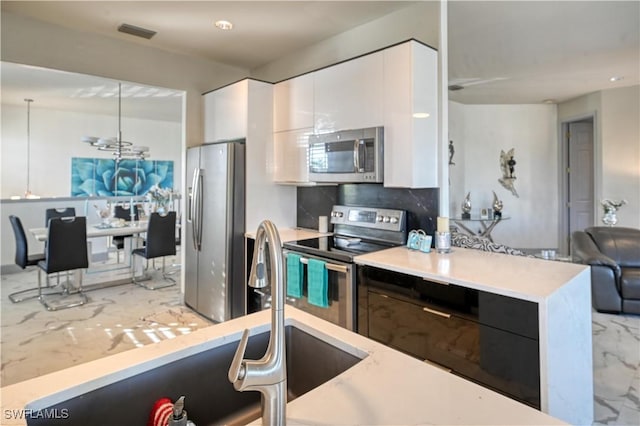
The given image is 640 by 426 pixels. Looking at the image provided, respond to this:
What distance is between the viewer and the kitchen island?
1.58 meters

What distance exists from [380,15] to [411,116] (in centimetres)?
113

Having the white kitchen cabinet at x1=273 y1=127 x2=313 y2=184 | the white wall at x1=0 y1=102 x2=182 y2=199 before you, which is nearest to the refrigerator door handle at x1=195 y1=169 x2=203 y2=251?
the white kitchen cabinet at x1=273 y1=127 x2=313 y2=184

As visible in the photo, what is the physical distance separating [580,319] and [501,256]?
0.58 meters

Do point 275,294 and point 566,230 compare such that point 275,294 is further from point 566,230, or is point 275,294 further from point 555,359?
point 566,230

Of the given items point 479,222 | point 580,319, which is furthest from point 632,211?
point 580,319

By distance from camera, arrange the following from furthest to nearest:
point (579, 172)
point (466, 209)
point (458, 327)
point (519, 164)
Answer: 1. point (519, 164)
2. point (579, 172)
3. point (466, 209)
4. point (458, 327)

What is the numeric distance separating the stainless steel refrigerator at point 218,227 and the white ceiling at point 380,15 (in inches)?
41.6

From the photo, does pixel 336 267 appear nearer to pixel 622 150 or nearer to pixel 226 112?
pixel 226 112

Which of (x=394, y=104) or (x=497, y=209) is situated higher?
(x=394, y=104)

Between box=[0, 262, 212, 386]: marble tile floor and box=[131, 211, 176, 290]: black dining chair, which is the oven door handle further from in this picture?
box=[131, 211, 176, 290]: black dining chair

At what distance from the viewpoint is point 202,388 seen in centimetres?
113

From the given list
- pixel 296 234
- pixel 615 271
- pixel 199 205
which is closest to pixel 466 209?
pixel 615 271

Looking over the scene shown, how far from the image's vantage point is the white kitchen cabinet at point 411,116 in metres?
2.44

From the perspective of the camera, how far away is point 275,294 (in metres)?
0.72
